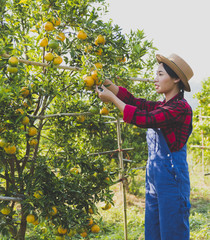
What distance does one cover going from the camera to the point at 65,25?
1.92 m

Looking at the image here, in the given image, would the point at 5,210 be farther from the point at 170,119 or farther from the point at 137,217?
the point at 137,217

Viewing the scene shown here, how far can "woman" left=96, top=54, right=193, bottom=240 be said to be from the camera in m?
1.71

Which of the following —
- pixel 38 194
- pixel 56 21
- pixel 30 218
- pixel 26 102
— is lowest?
pixel 30 218

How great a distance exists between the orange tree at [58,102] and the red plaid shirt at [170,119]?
309 mm

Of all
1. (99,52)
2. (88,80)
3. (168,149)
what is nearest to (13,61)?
(88,80)

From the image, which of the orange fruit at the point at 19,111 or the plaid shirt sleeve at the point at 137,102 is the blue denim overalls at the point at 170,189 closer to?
the plaid shirt sleeve at the point at 137,102

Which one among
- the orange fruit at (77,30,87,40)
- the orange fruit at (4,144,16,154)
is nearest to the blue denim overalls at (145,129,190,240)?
the orange fruit at (77,30,87,40)

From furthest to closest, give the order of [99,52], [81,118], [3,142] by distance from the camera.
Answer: [81,118] < [99,52] < [3,142]

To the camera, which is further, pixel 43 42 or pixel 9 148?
pixel 43 42

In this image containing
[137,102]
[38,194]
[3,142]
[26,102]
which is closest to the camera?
[3,142]

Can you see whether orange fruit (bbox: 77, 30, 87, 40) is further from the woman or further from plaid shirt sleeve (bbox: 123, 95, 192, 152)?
plaid shirt sleeve (bbox: 123, 95, 192, 152)

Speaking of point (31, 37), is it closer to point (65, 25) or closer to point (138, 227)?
point (65, 25)

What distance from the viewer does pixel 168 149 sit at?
70.4 inches

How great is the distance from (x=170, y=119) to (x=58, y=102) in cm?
85
